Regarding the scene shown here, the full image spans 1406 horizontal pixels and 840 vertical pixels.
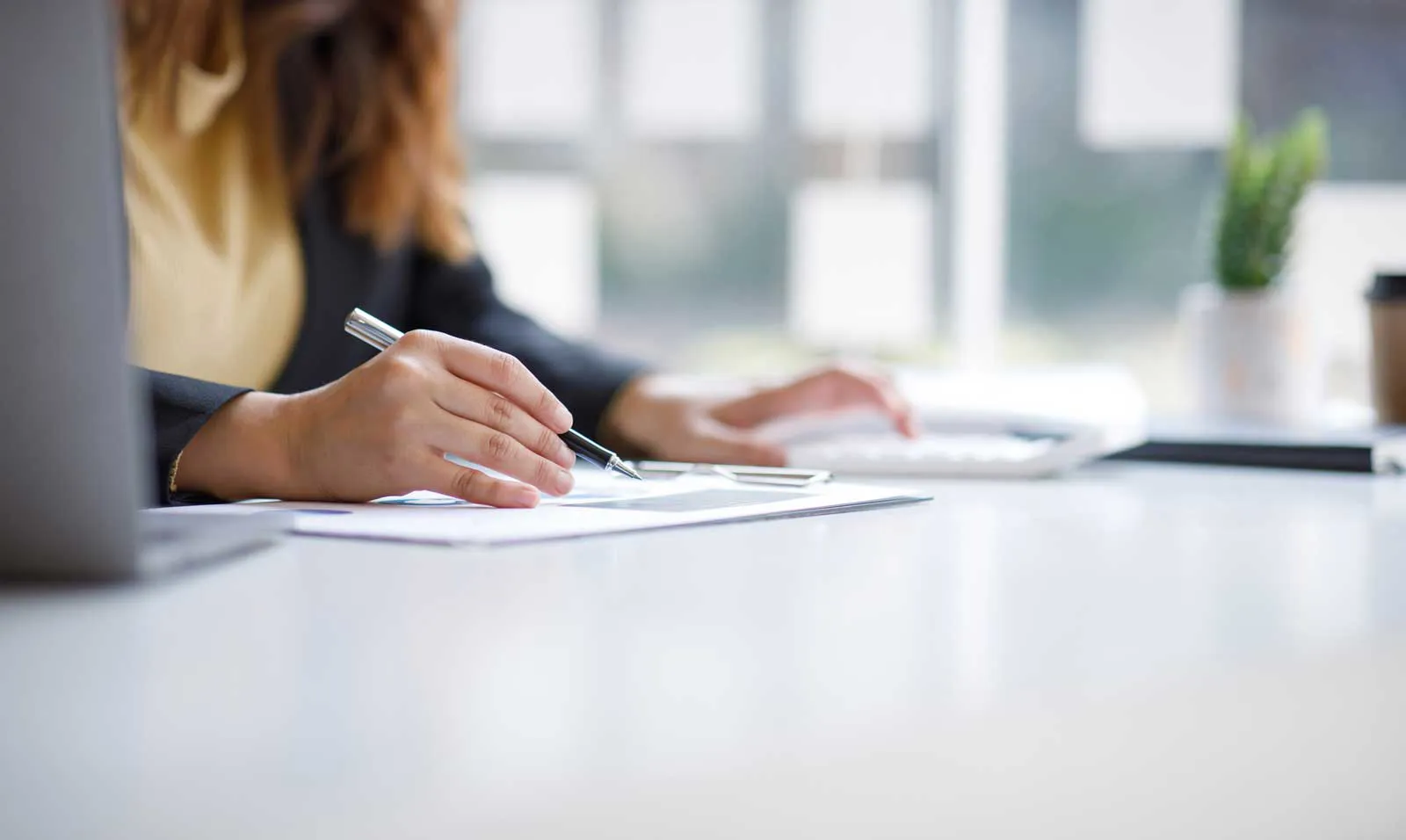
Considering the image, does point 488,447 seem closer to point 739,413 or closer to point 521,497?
point 521,497

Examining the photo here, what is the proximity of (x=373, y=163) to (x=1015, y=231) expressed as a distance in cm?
133

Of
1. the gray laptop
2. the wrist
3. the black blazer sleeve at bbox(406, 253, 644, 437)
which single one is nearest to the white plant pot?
the black blazer sleeve at bbox(406, 253, 644, 437)

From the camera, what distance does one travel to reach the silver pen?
0.72 meters

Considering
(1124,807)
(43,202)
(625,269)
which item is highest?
(625,269)

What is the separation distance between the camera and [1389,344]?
1.30 metres

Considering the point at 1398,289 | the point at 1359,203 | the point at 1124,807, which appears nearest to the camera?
the point at 1124,807

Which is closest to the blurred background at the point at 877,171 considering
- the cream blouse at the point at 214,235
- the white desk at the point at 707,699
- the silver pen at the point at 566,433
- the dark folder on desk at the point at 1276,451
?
the cream blouse at the point at 214,235

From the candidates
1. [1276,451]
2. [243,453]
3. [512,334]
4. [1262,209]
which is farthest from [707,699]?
[1262,209]

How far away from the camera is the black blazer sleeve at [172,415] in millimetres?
724

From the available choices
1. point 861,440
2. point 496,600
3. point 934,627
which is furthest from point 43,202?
point 861,440

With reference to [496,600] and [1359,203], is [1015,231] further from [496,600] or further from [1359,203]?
[496,600]

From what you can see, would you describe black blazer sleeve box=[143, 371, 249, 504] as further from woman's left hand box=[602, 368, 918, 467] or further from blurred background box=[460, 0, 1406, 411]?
blurred background box=[460, 0, 1406, 411]

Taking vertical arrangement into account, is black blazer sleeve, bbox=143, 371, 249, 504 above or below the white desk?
above

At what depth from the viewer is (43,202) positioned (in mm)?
401
